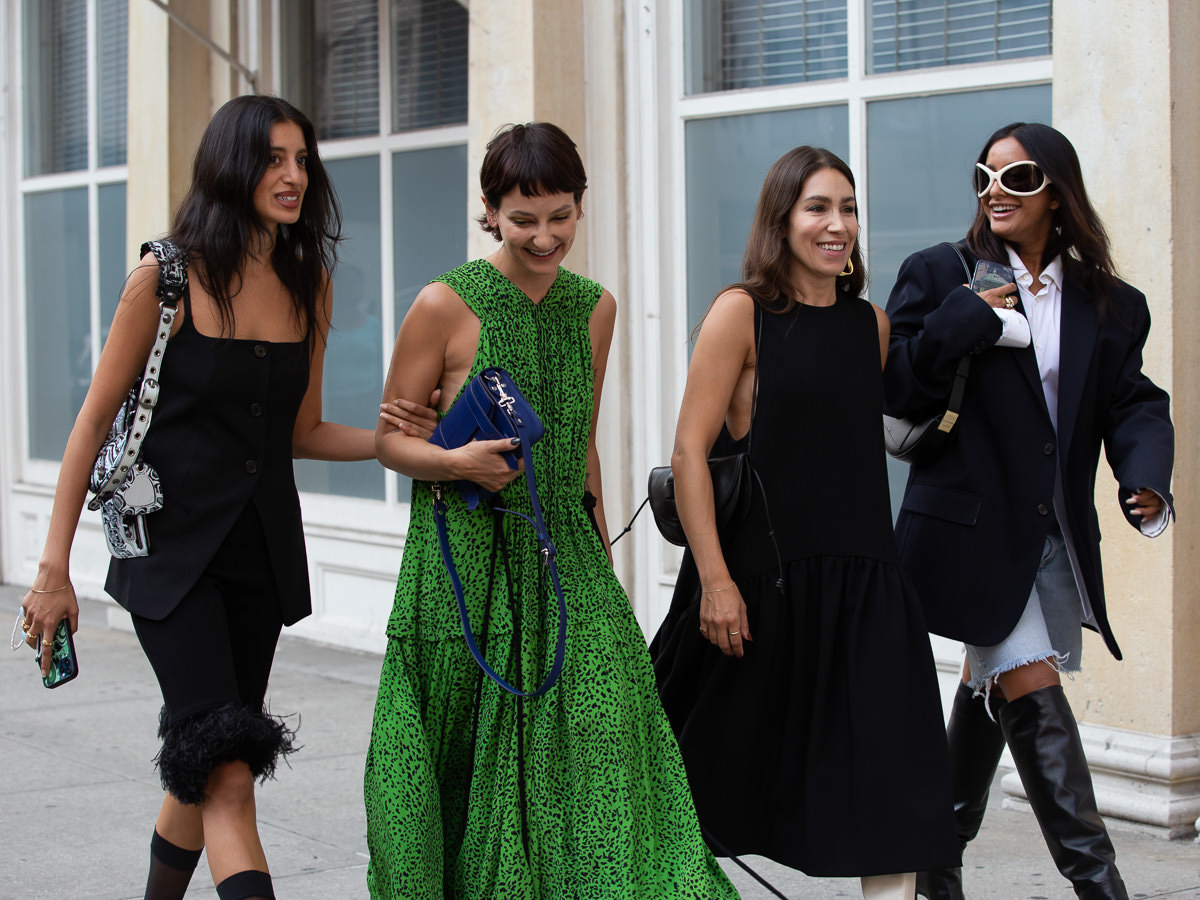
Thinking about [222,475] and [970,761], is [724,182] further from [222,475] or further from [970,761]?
[222,475]

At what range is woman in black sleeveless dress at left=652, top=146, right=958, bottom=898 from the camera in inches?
124

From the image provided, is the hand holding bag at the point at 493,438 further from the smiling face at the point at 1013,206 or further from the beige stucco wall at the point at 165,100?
the beige stucco wall at the point at 165,100

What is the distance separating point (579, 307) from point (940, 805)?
1304mm

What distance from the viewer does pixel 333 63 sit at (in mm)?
8094

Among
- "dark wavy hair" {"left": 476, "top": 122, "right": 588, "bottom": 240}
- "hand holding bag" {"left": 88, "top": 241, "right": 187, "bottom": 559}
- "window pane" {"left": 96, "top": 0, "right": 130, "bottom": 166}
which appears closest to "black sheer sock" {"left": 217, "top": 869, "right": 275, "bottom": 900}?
"hand holding bag" {"left": 88, "top": 241, "right": 187, "bottom": 559}

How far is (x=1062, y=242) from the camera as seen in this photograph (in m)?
3.54

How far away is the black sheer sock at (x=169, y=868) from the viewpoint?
3.12 meters

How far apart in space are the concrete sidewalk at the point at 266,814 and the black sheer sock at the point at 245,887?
4.02ft

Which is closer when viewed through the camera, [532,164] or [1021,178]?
[532,164]

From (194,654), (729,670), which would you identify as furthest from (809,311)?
(194,654)

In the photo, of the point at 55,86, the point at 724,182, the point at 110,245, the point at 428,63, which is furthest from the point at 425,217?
the point at 55,86

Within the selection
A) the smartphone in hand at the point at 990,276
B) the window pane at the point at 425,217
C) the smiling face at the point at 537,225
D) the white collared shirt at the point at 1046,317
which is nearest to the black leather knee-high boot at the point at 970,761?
the white collared shirt at the point at 1046,317

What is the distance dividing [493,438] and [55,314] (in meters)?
7.97

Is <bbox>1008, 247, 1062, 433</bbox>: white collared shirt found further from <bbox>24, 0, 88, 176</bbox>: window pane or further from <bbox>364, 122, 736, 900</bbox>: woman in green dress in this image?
<bbox>24, 0, 88, 176</bbox>: window pane
